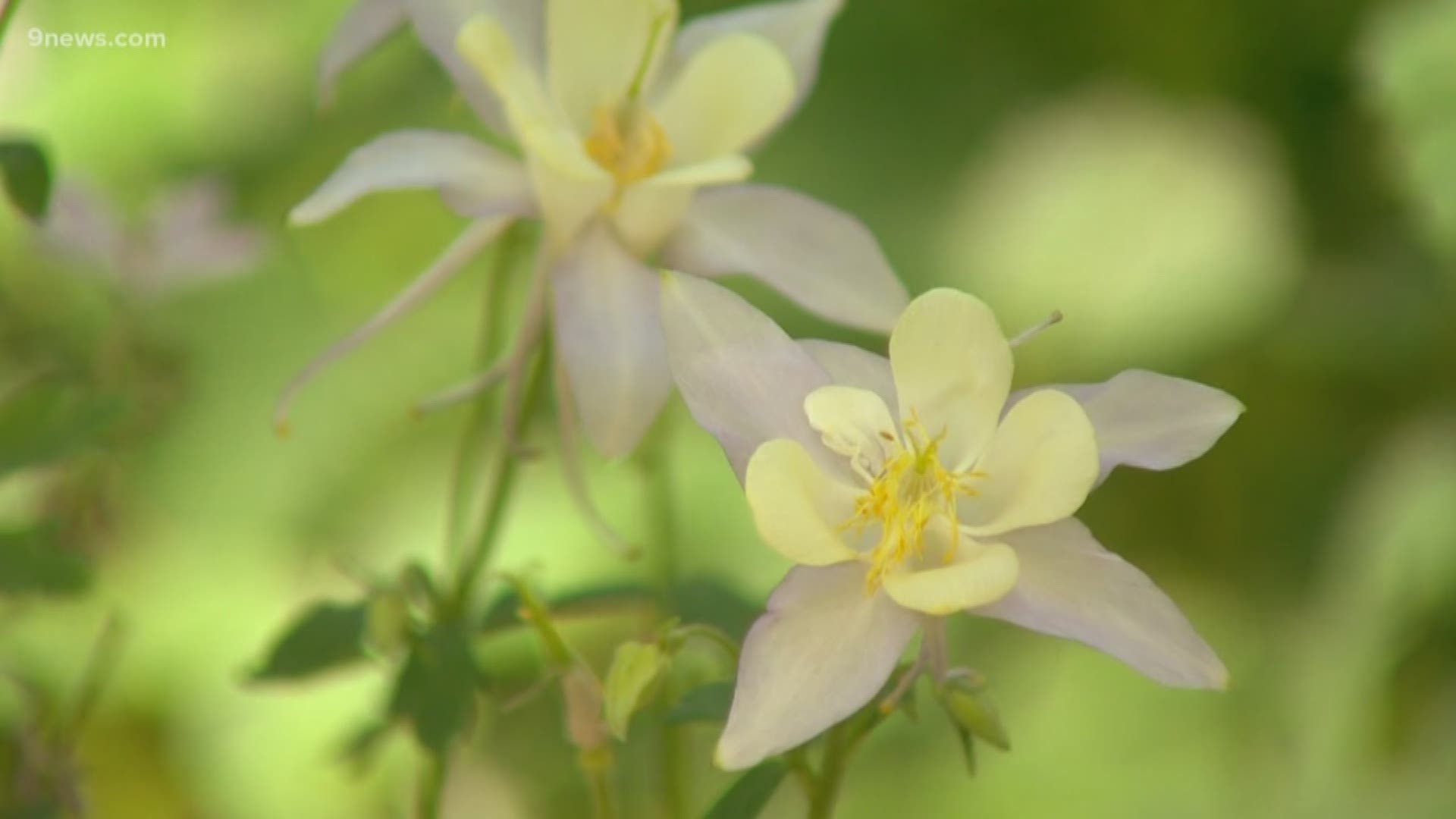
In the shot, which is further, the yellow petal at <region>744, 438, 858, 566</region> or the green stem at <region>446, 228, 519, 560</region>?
the green stem at <region>446, 228, 519, 560</region>

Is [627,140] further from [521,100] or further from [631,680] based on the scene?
[631,680]

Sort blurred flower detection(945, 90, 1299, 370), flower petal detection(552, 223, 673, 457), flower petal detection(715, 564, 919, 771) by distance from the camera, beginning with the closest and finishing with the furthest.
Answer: flower petal detection(715, 564, 919, 771) < flower petal detection(552, 223, 673, 457) < blurred flower detection(945, 90, 1299, 370)

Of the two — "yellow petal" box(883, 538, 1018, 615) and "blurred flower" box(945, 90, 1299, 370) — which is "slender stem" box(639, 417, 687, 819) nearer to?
"yellow petal" box(883, 538, 1018, 615)

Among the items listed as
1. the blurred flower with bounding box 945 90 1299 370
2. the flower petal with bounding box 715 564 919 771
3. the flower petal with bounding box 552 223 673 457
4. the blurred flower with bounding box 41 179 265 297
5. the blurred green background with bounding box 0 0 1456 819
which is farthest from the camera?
the blurred flower with bounding box 945 90 1299 370

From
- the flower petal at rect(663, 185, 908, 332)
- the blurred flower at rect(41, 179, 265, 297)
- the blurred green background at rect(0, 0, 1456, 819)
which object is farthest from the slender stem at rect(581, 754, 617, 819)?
the blurred green background at rect(0, 0, 1456, 819)

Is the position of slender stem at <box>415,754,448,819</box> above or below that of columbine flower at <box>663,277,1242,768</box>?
below
